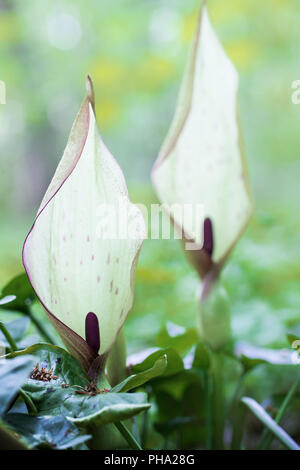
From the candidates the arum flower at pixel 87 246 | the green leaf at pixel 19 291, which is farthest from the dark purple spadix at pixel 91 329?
the green leaf at pixel 19 291

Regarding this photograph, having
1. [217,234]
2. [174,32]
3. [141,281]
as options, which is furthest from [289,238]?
[174,32]

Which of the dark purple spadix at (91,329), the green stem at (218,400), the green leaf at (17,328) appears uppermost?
the dark purple spadix at (91,329)

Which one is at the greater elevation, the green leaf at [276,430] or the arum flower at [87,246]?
the arum flower at [87,246]

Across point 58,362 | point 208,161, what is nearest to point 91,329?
point 58,362

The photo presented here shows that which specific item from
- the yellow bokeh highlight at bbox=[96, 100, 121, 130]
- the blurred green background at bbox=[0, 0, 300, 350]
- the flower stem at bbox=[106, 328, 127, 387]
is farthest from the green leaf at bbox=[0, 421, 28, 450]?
the yellow bokeh highlight at bbox=[96, 100, 121, 130]

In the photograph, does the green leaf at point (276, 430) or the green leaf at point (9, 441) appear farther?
the green leaf at point (276, 430)

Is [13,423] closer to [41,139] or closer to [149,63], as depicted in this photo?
[149,63]

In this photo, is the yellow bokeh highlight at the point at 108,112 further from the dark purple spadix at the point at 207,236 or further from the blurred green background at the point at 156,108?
the dark purple spadix at the point at 207,236
